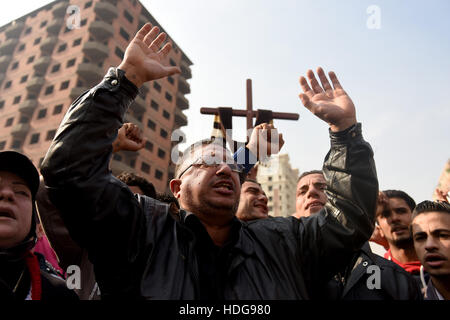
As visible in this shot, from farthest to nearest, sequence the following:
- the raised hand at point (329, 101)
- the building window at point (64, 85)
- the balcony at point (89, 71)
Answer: the building window at point (64, 85), the balcony at point (89, 71), the raised hand at point (329, 101)

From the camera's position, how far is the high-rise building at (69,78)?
27859 millimetres

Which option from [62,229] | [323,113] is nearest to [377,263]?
[323,113]

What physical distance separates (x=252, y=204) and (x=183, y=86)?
35577 millimetres

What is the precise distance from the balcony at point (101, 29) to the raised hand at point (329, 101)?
31.0 metres

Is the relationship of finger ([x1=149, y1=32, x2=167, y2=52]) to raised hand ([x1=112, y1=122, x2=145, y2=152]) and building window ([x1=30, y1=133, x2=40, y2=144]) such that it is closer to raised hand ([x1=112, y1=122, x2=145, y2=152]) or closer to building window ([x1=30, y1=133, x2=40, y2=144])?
raised hand ([x1=112, y1=122, x2=145, y2=152])

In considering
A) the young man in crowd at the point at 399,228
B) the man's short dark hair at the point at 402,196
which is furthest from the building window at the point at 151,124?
the young man in crowd at the point at 399,228

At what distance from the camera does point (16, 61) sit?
34125mm

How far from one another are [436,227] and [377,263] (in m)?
0.81

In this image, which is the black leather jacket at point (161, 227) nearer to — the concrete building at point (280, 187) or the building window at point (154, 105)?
the building window at point (154, 105)

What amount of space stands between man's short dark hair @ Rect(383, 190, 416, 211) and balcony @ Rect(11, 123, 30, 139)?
3121cm

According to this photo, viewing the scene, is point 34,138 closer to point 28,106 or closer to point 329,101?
point 28,106

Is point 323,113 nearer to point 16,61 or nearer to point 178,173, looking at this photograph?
point 178,173

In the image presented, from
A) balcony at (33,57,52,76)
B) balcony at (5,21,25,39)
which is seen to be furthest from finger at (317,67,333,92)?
balcony at (5,21,25,39)

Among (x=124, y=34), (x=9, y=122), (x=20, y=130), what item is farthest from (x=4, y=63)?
(x=124, y=34)
